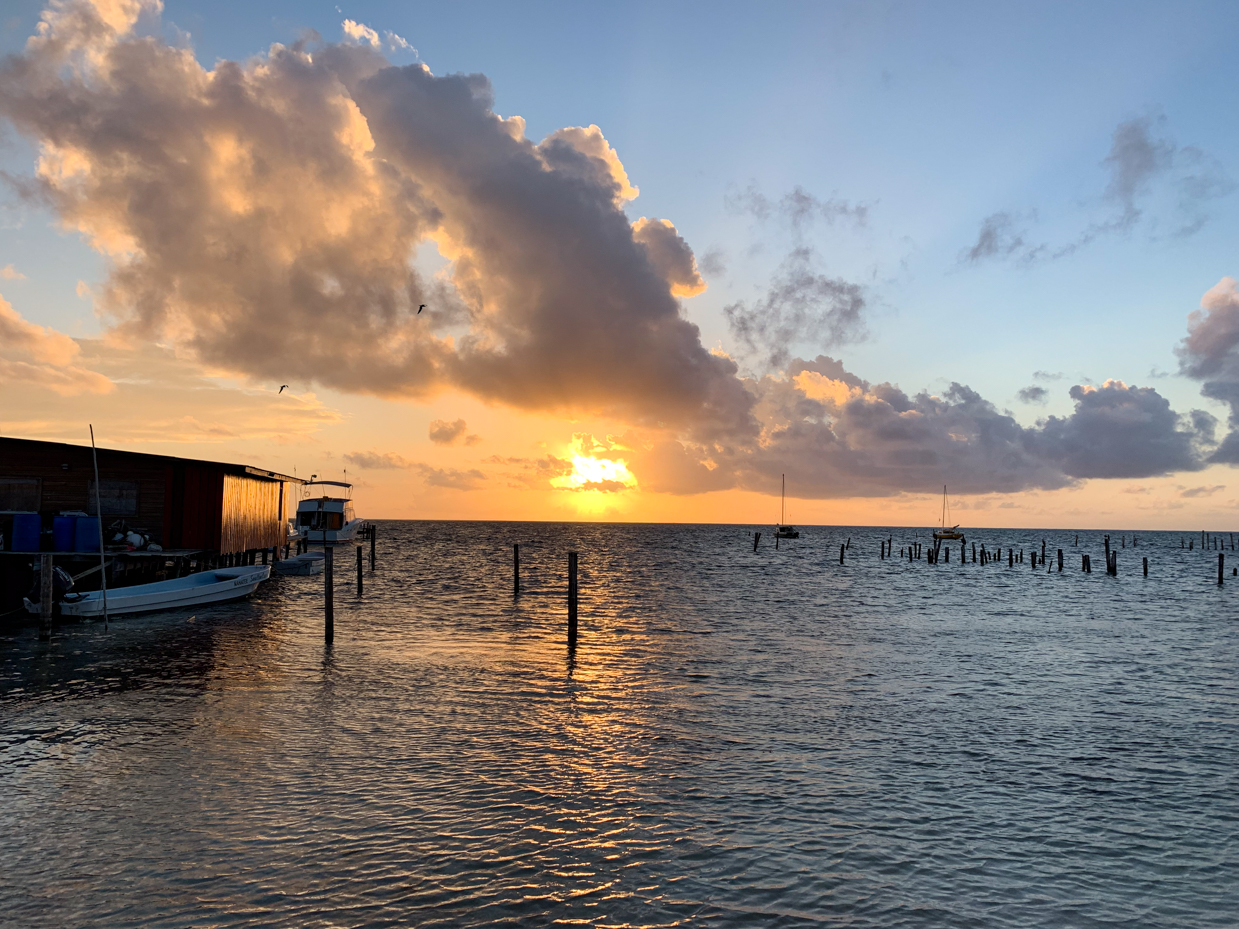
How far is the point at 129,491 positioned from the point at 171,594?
211 inches

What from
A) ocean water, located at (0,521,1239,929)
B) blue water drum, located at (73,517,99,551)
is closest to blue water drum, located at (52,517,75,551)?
blue water drum, located at (73,517,99,551)

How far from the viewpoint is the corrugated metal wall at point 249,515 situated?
124ft

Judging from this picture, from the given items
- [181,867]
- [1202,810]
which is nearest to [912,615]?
[1202,810]

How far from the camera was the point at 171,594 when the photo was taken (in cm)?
3127

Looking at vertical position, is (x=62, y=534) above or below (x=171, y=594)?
above

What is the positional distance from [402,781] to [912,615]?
30473 millimetres

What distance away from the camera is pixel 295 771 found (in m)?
12.3

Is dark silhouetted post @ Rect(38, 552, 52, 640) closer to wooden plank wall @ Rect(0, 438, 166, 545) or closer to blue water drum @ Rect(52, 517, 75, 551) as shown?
blue water drum @ Rect(52, 517, 75, 551)

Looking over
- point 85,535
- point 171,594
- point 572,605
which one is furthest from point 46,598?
point 572,605

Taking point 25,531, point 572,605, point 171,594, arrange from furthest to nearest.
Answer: point 171,594, point 25,531, point 572,605

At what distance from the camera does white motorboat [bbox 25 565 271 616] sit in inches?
1096

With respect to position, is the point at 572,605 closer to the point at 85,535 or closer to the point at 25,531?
the point at 85,535

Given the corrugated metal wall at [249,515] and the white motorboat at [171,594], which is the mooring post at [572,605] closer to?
the white motorboat at [171,594]

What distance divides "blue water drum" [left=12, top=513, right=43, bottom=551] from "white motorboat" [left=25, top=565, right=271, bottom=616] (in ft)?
10.5
